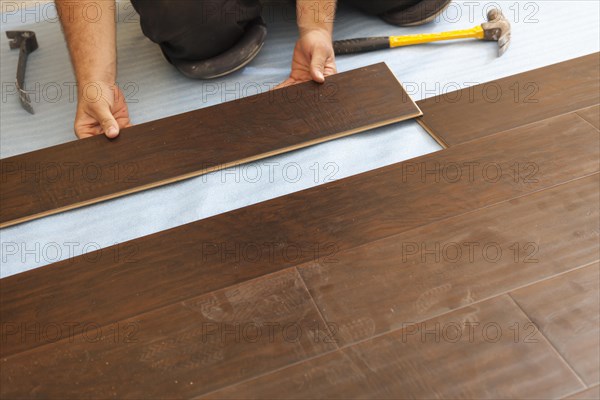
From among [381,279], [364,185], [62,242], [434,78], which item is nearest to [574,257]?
[381,279]

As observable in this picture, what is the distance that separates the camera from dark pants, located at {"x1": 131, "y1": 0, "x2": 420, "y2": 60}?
2514 mm

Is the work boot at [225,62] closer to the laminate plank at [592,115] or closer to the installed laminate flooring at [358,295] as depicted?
the installed laminate flooring at [358,295]

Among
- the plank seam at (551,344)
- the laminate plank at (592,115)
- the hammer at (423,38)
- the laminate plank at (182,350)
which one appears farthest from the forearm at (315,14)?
the plank seam at (551,344)

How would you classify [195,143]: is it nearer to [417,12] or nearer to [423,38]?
[423,38]

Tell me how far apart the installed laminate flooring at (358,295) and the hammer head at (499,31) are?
0.64 m

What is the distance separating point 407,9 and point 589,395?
1844 mm

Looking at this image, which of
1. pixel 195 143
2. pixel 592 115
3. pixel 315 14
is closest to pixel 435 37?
pixel 315 14

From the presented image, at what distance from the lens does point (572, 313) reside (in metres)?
1.52

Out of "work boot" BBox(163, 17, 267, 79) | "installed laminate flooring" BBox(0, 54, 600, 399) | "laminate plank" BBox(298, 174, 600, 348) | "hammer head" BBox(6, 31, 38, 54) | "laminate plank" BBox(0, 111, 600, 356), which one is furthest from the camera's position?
"hammer head" BBox(6, 31, 38, 54)

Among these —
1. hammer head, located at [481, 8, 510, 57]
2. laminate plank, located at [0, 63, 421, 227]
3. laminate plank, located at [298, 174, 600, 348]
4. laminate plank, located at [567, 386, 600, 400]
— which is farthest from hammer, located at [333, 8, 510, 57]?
laminate plank, located at [567, 386, 600, 400]

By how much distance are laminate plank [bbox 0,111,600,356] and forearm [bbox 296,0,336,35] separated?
2.58ft

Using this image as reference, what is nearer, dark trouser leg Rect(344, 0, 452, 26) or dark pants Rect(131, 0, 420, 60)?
dark pants Rect(131, 0, 420, 60)

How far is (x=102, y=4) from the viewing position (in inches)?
94.7

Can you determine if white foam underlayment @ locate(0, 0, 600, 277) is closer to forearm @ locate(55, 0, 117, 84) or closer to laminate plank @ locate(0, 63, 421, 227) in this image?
laminate plank @ locate(0, 63, 421, 227)
